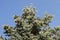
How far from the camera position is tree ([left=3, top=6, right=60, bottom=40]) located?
723 inches

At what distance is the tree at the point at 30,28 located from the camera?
18.4 metres

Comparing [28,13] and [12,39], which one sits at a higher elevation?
[28,13]

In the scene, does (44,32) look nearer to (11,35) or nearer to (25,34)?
(25,34)

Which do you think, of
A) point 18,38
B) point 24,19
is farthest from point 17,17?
point 18,38

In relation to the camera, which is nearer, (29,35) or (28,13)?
(29,35)

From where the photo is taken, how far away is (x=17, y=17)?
19.2 m

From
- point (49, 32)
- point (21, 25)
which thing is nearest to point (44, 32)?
point (49, 32)

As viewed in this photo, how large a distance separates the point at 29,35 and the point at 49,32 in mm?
1586

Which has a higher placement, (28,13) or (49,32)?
(28,13)

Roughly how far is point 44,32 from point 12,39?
257 cm

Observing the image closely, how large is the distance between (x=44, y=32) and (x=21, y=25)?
1.96 m

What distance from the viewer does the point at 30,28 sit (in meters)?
18.7

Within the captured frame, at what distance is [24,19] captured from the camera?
19359mm

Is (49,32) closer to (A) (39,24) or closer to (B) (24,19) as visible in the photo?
(A) (39,24)
